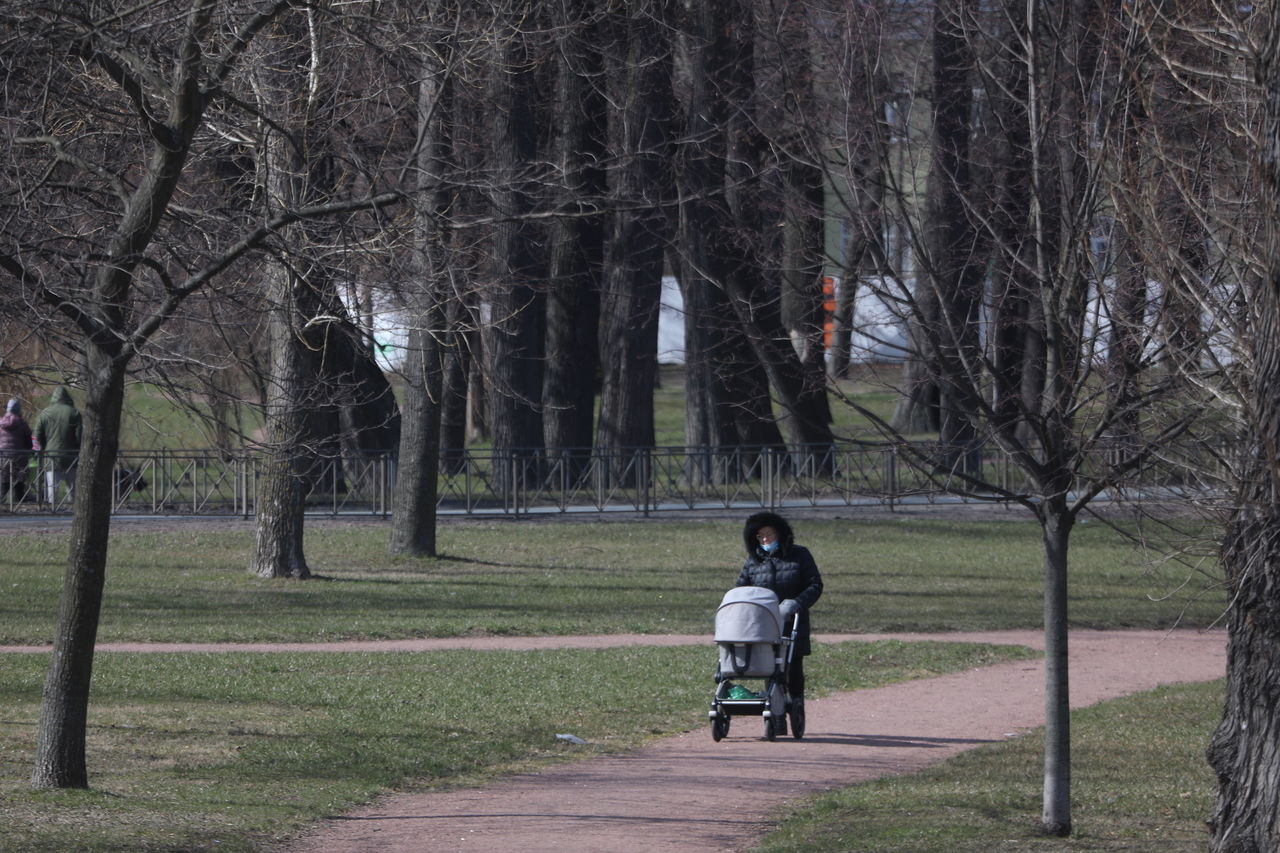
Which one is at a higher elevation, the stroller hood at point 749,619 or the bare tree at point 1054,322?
the bare tree at point 1054,322

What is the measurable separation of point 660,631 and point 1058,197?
370 inches

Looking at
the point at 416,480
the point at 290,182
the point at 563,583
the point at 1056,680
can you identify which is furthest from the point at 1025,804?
the point at 416,480

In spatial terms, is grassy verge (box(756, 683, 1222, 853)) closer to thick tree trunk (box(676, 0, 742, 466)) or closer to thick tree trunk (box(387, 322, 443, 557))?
thick tree trunk (box(676, 0, 742, 466))

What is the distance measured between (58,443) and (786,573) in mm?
15933

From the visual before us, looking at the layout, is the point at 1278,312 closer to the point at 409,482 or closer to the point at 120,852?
the point at 120,852

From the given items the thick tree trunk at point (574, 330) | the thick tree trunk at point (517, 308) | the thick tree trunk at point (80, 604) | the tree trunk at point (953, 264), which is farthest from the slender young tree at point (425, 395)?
the thick tree trunk at point (574, 330)

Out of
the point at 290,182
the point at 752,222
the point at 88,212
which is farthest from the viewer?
the point at 752,222

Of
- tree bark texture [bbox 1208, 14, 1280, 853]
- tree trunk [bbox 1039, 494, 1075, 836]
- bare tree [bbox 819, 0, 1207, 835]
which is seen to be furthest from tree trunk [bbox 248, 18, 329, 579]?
tree bark texture [bbox 1208, 14, 1280, 853]

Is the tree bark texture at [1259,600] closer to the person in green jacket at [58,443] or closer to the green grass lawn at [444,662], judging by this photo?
the green grass lawn at [444,662]

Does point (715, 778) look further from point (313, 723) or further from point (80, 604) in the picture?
point (80, 604)

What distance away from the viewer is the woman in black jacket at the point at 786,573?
441 inches

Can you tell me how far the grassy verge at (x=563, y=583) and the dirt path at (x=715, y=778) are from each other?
71.5 inches

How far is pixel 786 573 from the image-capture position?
1138 centimetres

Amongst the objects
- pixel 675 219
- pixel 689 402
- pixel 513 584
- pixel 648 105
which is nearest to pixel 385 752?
pixel 513 584
